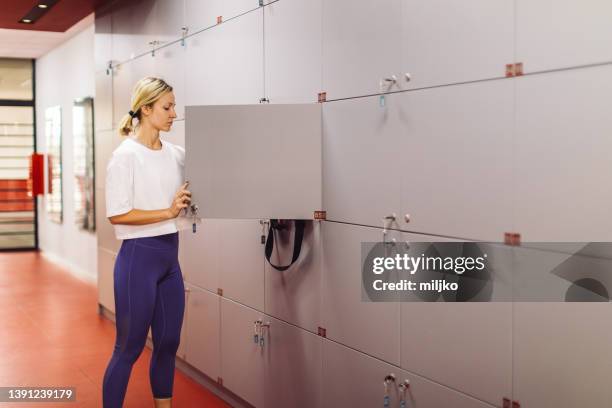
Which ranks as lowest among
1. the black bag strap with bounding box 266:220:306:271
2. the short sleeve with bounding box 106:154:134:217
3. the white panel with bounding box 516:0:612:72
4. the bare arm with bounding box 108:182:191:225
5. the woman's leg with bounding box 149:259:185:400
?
the woman's leg with bounding box 149:259:185:400

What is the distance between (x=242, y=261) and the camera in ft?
13.4

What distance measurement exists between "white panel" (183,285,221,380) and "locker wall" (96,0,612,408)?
0.02m

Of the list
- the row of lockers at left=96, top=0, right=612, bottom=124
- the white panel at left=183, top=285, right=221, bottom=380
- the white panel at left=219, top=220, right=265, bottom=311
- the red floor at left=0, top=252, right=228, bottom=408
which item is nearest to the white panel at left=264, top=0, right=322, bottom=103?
the row of lockers at left=96, top=0, right=612, bottom=124

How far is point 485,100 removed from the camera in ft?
7.84

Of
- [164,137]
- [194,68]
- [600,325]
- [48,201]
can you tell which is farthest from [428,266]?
[48,201]

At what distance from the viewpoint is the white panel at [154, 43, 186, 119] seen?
476 centimetres

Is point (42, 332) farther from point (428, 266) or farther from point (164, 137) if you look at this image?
point (428, 266)

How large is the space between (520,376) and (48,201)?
10211mm

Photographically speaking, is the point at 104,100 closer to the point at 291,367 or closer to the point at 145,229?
the point at 145,229

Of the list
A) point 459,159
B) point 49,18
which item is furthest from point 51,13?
point 459,159

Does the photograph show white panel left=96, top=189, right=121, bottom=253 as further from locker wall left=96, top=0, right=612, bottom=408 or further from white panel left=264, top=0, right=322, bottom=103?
white panel left=264, top=0, right=322, bottom=103

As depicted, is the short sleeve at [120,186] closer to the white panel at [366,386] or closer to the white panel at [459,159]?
the white panel at [366,386]

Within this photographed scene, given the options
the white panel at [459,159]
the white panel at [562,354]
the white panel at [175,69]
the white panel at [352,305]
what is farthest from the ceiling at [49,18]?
the white panel at [562,354]

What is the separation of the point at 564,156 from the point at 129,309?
6.70 ft
